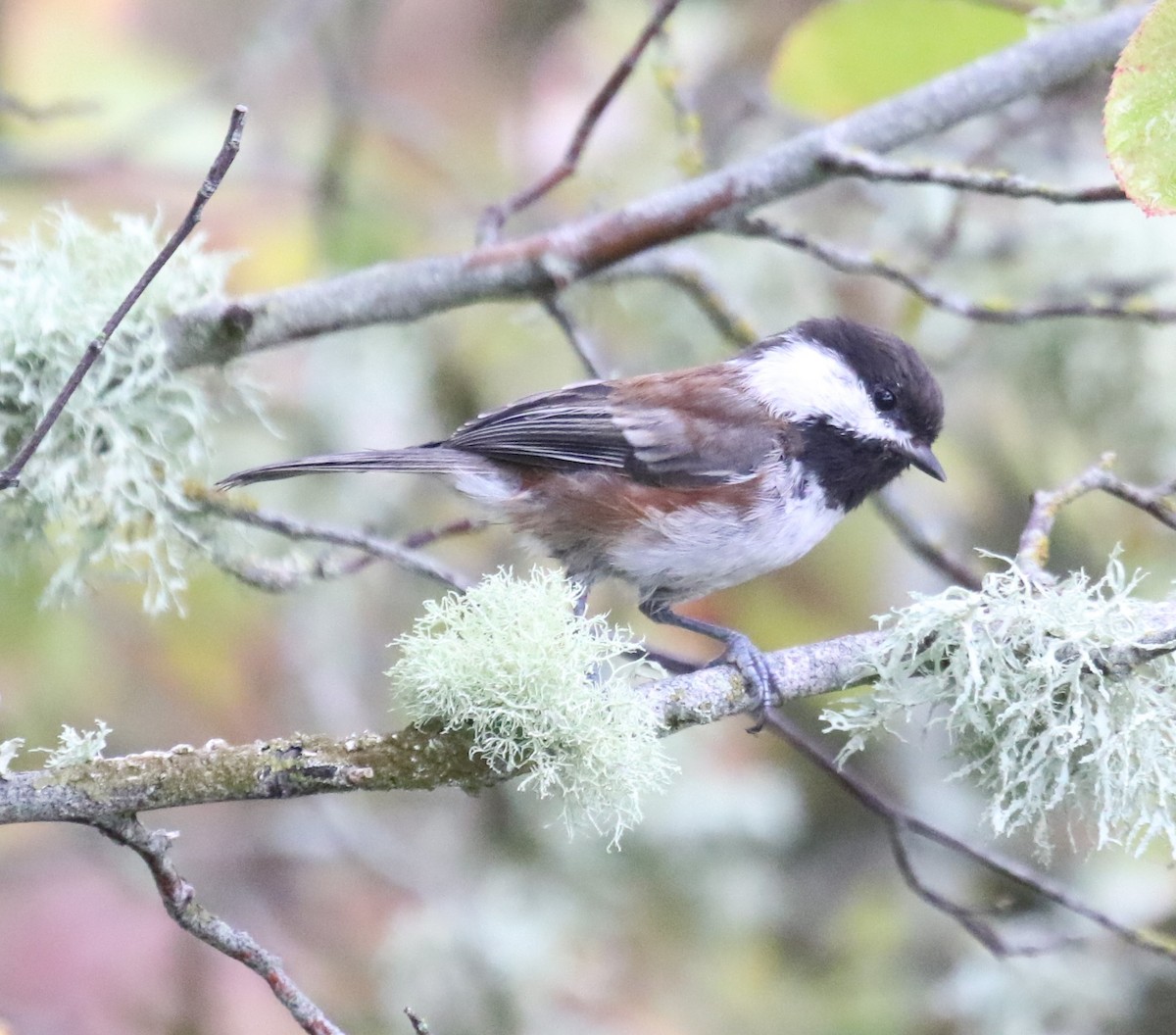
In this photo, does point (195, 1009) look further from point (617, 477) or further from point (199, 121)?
point (199, 121)

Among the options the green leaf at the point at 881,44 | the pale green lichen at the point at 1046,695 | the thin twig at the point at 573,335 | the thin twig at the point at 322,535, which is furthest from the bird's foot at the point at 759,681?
the green leaf at the point at 881,44

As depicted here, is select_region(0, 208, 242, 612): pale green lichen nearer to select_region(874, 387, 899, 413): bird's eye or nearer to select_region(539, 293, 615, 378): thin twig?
select_region(539, 293, 615, 378): thin twig

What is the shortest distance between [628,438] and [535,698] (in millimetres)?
1189

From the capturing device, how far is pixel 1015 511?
4.27 metres

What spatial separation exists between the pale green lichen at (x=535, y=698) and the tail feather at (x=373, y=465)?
73 cm

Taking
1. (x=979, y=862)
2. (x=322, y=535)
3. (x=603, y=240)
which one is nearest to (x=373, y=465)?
(x=322, y=535)

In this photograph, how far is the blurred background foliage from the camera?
3469 mm

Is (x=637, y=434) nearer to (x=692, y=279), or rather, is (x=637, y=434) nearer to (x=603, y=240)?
(x=692, y=279)

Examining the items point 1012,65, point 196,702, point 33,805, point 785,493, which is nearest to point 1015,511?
point 785,493

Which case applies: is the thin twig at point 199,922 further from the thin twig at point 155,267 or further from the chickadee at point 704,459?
the chickadee at point 704,459

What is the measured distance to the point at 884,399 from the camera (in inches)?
107

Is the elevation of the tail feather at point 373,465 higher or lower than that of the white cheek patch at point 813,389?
lower

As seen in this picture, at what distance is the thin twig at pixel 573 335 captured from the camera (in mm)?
2365

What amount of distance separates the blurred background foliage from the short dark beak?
2.15 ft
